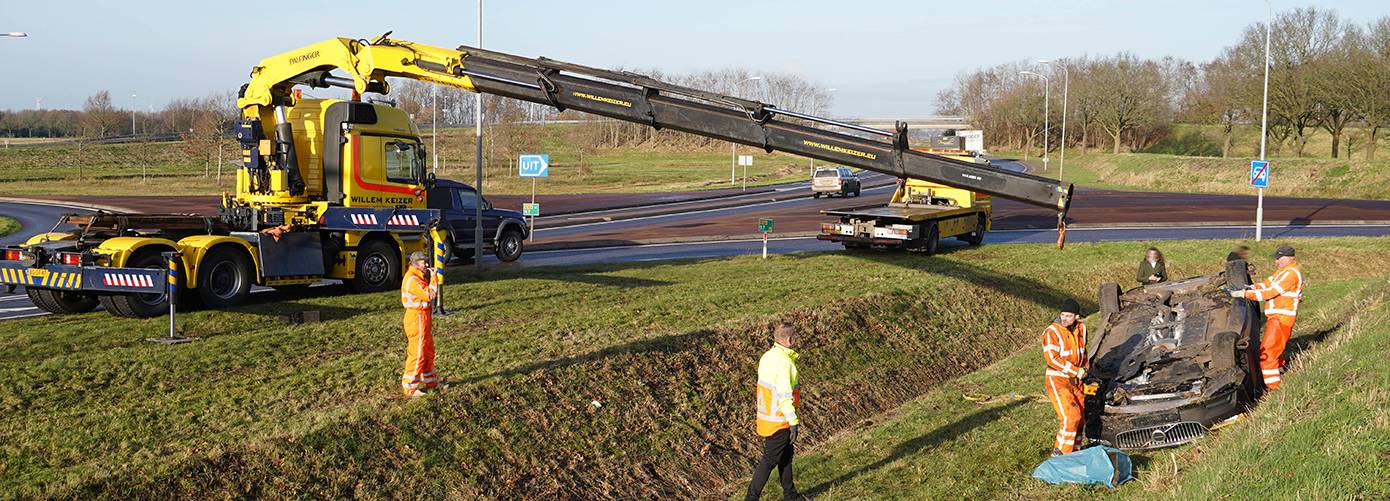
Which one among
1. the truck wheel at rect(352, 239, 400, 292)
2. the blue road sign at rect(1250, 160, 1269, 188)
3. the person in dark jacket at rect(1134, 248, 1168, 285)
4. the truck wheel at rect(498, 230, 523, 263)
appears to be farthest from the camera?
the blue road sign at rect(1250, 160, 1269, 188)

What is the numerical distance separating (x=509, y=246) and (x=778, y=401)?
18.2m

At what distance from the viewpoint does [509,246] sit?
26.1 m

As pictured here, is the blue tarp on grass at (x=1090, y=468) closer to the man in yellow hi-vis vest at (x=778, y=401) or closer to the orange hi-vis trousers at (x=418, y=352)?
the man in yellow hi-vis vest at (x=778, y=401)

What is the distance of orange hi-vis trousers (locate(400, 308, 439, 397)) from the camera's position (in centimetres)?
1085

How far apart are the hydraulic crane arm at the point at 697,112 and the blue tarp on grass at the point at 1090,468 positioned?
368 cm

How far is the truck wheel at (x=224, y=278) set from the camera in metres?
15.3

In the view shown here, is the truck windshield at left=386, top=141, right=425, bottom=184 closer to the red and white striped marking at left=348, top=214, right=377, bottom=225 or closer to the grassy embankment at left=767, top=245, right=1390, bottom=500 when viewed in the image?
the red and white striped marking at left=348, top=214, right=377, bottom=225

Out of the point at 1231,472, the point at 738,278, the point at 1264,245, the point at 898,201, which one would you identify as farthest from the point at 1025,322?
the point at 1231,472

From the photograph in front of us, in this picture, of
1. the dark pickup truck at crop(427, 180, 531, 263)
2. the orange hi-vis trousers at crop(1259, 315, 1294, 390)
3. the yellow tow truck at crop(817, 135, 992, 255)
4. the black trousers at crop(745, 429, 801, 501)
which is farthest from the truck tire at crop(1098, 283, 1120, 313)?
the dark pickup truck at crop(427, 180, 531, 263)

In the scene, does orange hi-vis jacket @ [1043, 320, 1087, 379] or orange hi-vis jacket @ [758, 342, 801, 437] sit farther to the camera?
orange hi-vis jacket @ [1043, 320, 1087, 379]

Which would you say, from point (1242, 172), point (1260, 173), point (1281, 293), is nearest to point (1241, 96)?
point (1242, 172)

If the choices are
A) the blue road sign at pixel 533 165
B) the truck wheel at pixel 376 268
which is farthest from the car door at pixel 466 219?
the truck wheel at pixel 376 268

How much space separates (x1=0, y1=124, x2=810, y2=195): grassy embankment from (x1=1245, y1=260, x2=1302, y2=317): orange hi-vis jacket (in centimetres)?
5135

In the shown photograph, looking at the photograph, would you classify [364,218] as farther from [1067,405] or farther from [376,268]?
[1067,405]
